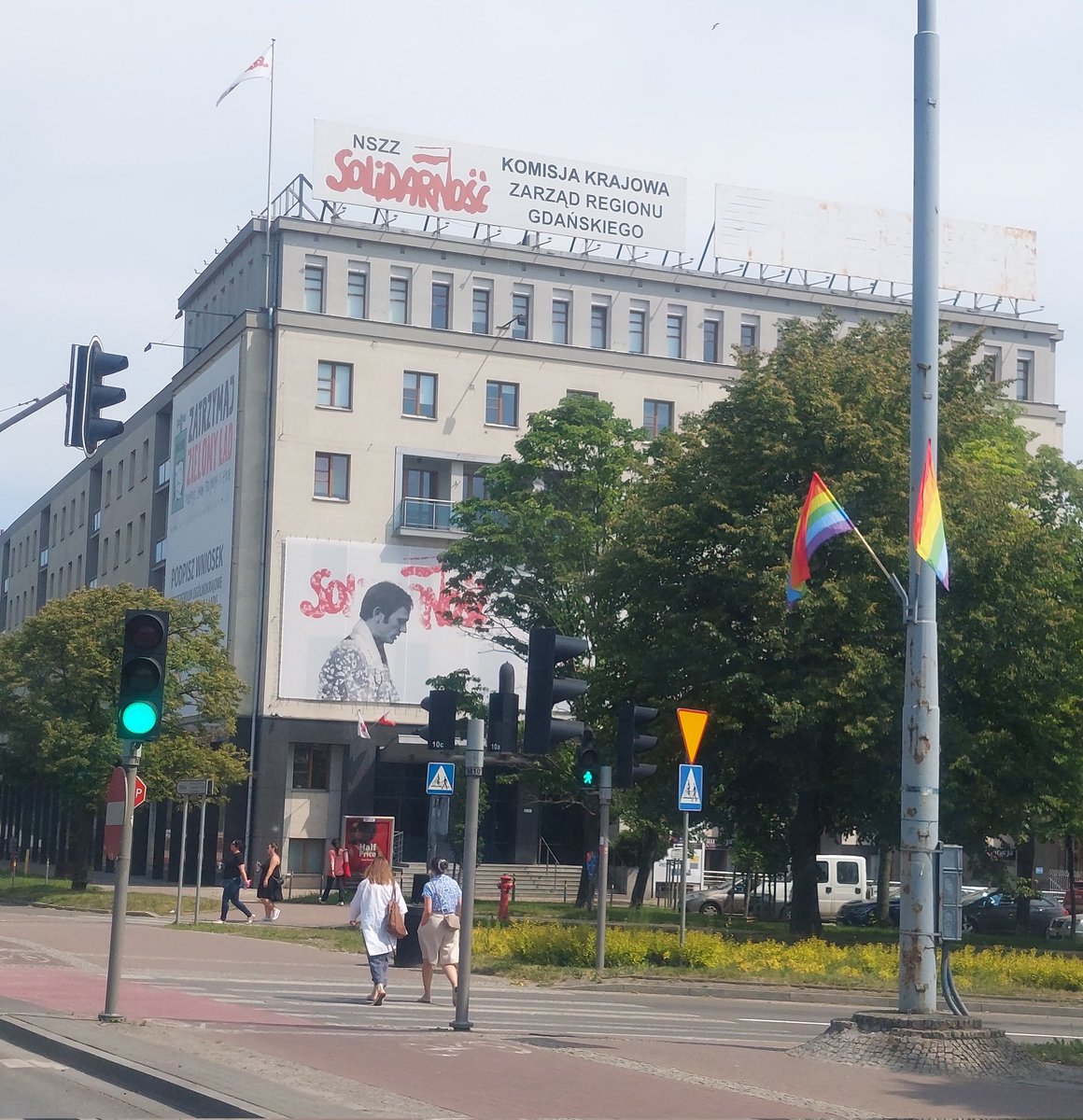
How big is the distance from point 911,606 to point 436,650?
47.5m

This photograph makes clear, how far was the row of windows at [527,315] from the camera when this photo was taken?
62719 mm

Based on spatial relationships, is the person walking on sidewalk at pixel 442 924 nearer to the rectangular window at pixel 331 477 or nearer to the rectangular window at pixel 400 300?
the rectangular window at pixel 331 477

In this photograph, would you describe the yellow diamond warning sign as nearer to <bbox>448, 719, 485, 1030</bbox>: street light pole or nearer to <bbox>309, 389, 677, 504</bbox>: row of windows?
<bbox>448, 719, 485, 1030</bbox>: street light pole

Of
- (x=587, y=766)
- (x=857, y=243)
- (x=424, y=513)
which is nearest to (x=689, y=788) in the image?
(x=587, y=766)

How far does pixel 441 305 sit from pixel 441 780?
36225 millimetres

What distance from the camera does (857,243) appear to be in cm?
6931

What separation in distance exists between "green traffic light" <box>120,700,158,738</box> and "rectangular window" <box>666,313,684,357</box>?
5513 centimetres

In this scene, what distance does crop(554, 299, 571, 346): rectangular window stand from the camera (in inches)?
2586

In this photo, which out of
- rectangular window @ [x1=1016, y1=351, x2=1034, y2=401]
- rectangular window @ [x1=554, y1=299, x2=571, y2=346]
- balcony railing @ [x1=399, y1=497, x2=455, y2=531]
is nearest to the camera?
balcony railing @ [x1=399, y1=497, x2=455, y2=531]

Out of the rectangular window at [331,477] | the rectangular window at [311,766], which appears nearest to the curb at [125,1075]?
the rectangular window at [311,766]

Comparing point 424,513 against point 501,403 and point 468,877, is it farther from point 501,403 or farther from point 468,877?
point 468,877

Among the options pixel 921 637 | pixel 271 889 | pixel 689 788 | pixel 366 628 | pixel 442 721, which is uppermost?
pixel 366 628

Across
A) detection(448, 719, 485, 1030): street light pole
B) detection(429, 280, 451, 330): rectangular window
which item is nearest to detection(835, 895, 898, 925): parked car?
detection(429, 280, 451, 330): rectangular window

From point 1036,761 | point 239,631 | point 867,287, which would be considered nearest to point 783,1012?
point 1036,761
